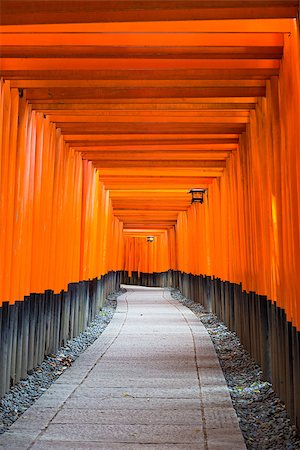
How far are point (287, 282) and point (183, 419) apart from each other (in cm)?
152

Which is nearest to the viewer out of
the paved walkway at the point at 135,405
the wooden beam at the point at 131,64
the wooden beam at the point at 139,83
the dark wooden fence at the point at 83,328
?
the paved walkway at the point at 135,405

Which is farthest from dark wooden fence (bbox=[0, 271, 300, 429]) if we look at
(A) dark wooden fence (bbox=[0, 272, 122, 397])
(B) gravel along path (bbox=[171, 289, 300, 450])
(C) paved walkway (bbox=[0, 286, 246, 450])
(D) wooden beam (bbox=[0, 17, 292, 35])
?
(D) wooden beam (bbox=[0, 17, 292, 35])

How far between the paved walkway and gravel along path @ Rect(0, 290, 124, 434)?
14cm

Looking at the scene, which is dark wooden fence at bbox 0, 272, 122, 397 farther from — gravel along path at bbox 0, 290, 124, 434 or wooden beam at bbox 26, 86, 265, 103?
wooden beam at bbox 26, 86, 265, 103

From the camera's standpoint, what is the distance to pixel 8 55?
4938 mm

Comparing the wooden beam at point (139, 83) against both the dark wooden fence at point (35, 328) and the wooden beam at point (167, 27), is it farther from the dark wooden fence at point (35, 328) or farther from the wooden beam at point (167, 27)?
the dark wooden fence at point (35, 328)

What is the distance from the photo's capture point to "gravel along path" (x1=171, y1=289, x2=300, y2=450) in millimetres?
4012

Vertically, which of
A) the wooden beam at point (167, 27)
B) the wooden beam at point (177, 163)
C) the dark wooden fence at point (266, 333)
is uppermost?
the wooden beam at point (177, 163)

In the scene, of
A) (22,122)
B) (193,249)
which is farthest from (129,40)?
(193,249)

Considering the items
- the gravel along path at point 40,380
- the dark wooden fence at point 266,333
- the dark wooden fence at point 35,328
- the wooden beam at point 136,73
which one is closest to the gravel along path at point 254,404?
the dark wooden fence at point 266,333

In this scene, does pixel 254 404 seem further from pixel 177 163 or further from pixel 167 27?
pixel 177 163

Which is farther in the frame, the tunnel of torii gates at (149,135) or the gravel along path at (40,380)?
the gravel along path at (40,380)

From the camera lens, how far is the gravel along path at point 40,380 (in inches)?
183

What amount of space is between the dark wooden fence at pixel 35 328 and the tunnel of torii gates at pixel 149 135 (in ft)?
0.11
